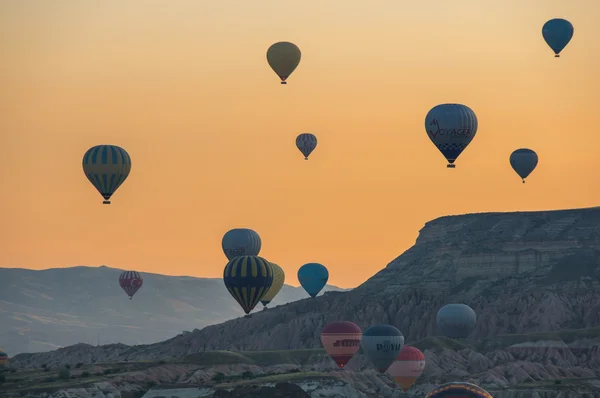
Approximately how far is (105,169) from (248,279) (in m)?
A: 21.7

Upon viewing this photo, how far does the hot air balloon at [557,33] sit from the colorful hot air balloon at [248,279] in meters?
45.2

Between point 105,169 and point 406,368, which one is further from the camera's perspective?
point 406,368

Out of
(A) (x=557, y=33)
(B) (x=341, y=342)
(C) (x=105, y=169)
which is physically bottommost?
(B) (x=341, y=342)

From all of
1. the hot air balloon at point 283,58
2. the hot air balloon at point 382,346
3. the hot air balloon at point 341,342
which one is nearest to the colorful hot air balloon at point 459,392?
the hot air balloon at point 382,346

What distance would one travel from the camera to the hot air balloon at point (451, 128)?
17538 cm

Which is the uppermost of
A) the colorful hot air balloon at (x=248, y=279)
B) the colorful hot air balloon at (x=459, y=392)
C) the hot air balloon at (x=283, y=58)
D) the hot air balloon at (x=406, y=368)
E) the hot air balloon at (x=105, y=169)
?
the hot air balloon at (x=283, y=58)

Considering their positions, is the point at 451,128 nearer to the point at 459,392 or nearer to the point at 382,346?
the point at 382,346

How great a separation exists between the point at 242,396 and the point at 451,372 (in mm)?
42258

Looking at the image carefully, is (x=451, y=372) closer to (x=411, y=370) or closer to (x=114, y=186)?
(x=411, y=370)

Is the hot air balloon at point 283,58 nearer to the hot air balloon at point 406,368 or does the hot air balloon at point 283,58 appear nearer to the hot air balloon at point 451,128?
the hot air balloon at point 451,128

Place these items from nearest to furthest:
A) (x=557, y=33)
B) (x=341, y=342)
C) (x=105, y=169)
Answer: (x=105, y=169)
(x=341, y=342)
(x=557, y=33)

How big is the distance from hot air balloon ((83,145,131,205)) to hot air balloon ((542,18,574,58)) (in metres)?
56.0

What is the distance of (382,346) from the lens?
602 ft

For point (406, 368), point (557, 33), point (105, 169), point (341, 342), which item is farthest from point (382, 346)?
point (557, 33)
